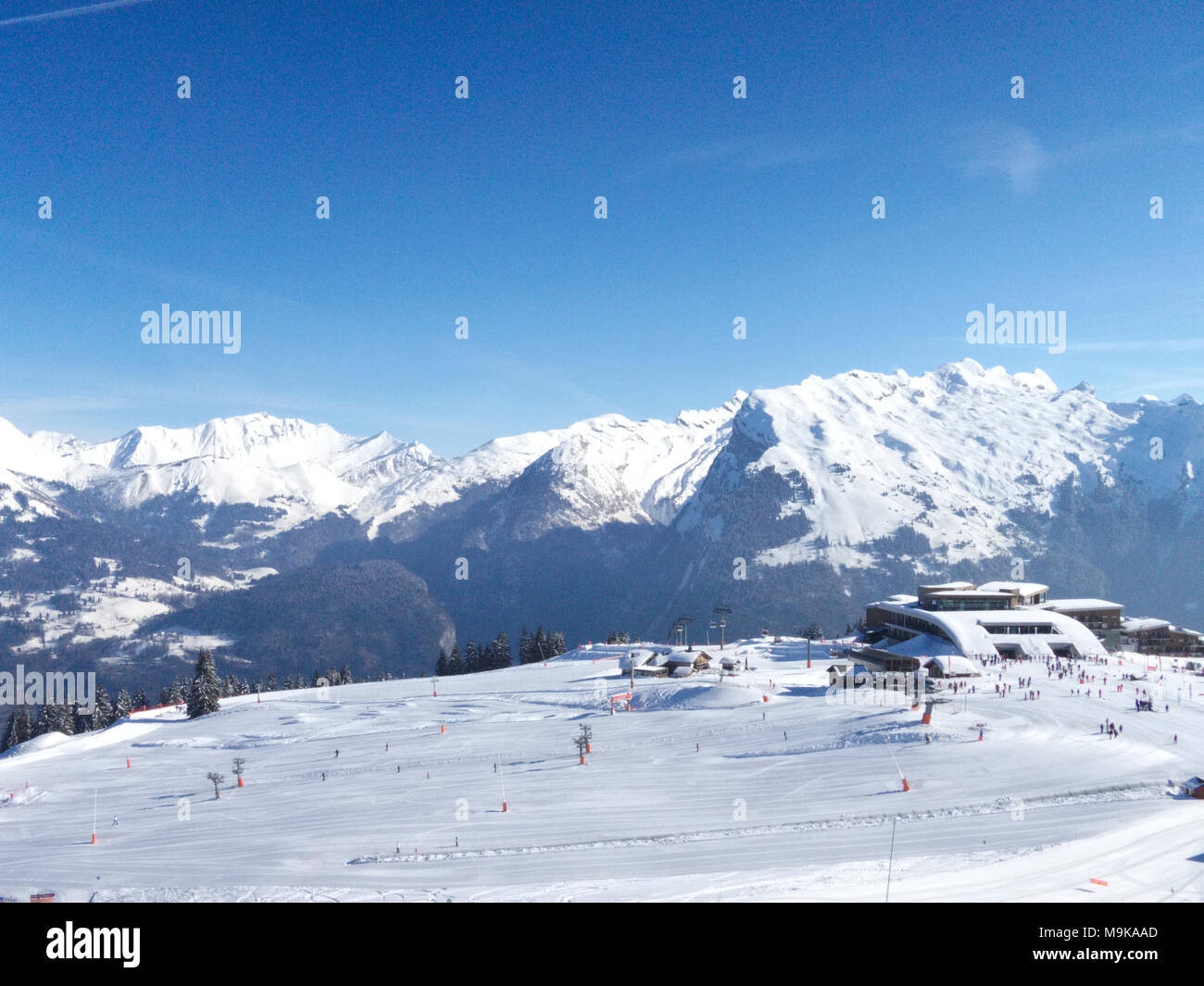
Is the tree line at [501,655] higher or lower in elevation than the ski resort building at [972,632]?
lower

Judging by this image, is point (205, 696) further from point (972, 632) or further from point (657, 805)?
point (972, 632)

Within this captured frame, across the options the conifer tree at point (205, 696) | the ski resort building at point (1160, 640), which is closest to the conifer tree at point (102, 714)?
the conifer tree at point (205, 696)

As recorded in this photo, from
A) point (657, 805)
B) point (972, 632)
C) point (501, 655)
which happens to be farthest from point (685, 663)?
point (501, 655)

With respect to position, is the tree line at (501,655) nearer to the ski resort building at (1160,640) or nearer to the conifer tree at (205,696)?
the conifer tree at (205,696)

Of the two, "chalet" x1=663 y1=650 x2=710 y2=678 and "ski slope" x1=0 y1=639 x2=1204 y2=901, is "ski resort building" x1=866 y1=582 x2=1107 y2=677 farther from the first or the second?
"chalet" x1=663 y1=650 x2=710 y2=678
